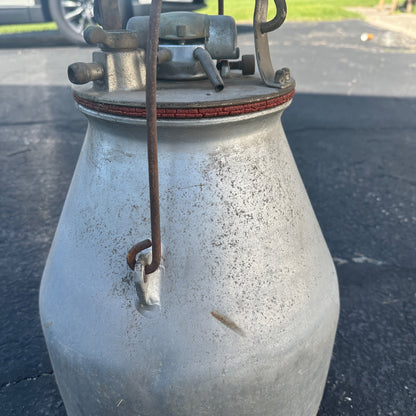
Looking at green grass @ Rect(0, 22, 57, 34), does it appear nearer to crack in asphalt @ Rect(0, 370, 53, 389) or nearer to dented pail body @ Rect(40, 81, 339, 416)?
crack in asphalt @ Rect(0, 370, 53, 389)

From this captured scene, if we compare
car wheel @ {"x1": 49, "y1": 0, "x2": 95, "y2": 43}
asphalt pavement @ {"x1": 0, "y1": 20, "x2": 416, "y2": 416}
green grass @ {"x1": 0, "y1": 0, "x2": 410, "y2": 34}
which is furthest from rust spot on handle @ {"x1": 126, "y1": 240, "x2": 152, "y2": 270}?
green grass @ {"x1": 0, "y1": 0, "x2": 410, "y2": 34}

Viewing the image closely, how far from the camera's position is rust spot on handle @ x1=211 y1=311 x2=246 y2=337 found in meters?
0.88

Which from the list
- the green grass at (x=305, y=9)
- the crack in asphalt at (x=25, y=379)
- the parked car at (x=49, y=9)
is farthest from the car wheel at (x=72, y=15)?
the crack in asphalt at (x=25, y=379)

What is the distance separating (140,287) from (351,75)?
5.01m

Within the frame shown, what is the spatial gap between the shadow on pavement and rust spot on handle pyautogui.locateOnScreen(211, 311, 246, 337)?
2.48ft

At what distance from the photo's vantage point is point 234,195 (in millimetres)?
905

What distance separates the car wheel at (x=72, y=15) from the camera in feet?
18.6

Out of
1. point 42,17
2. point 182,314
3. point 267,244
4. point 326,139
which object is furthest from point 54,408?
point 42,17

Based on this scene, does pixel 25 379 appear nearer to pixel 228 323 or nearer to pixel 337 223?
pixel 228 323

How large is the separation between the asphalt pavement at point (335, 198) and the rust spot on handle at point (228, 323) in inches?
29.0

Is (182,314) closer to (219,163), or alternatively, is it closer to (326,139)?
(219,163)

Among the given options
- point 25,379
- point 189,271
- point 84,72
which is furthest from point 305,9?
point 189,271

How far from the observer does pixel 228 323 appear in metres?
0.89

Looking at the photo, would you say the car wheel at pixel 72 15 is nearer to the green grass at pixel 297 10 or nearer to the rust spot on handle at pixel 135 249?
the green grass at pixel 297 10
